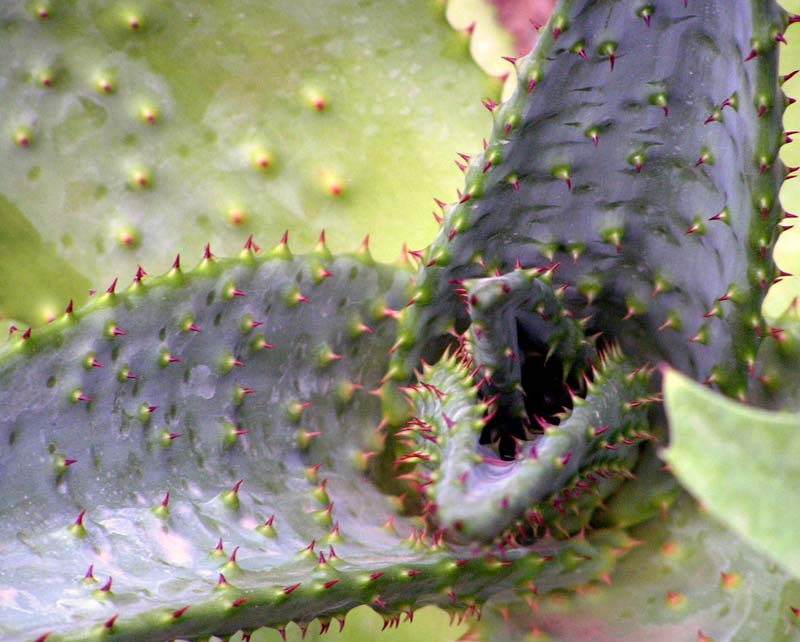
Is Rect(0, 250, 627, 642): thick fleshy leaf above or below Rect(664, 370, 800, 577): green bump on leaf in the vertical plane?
below

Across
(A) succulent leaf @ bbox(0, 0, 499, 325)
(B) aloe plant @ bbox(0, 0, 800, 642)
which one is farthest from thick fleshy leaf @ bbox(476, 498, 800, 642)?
(A) succulent leaf @ bbox(0, 0, 499, 325)

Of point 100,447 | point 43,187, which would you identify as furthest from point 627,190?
point 43,187

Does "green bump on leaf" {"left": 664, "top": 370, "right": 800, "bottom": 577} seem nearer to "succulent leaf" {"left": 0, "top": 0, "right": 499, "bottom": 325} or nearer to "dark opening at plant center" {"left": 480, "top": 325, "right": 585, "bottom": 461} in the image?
"dark opening at plant center" {"left": 480, "top": 325, "right": 585, "bottom": 461}

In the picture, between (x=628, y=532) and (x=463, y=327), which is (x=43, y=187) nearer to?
(x=463, y=327)

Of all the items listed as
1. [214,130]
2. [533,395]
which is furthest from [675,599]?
[214,130]

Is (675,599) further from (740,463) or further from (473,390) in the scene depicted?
(740,463)

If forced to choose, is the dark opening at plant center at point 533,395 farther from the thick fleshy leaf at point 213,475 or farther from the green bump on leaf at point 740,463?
the green bump on leaf at point 740,463
